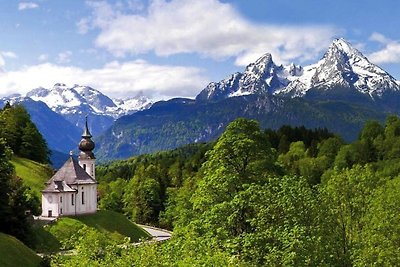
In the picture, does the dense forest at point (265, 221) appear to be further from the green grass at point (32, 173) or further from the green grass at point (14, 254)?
the green grass at point (32, 173)

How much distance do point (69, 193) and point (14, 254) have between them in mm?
42485

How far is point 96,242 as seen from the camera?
3703 centimetres

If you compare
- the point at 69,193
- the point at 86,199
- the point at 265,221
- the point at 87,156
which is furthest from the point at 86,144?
the point at 265,221

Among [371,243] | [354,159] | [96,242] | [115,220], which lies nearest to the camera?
[96,242]

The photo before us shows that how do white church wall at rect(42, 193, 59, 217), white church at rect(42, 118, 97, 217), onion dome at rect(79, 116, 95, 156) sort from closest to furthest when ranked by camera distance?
white church wall at rect(42, 193, 59, 217), white church at rect(42, 118, 97, 217), onion dome at rect(79, 116, 95, 156)

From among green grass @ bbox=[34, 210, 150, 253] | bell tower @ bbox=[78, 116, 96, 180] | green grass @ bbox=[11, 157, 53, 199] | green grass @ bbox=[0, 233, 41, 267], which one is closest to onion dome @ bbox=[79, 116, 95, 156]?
bell tower @ bbox=[78, 116, 96, 180]

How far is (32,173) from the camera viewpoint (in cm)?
11025

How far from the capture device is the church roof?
3932 inches

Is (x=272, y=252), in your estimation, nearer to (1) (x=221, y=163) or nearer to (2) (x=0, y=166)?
(1) (x=221, y=163)

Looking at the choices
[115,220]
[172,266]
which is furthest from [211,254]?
[115,220]

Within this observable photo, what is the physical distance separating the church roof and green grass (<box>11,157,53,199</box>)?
5128mm

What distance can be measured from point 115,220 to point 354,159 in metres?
58.3

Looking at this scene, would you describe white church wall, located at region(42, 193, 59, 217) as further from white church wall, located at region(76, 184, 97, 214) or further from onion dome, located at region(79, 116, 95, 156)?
onion dome, located at region(79, 116, 95, 156)

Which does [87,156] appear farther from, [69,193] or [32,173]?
[69,193]
